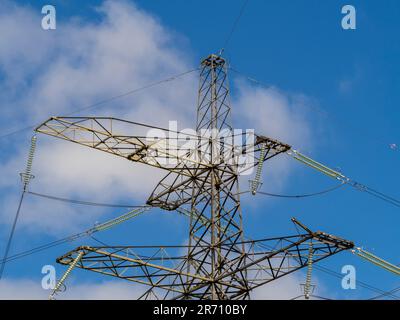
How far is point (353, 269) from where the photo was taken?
129 feet

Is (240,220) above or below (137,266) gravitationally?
above

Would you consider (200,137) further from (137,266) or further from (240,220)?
(137,266)

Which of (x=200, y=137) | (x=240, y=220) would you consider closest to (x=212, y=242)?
(x=240, y=220)

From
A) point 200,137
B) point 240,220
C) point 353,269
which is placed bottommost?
point 353,269

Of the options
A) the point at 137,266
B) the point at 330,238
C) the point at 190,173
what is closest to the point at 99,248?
the point at 137,266

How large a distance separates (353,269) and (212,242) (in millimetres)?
9376
